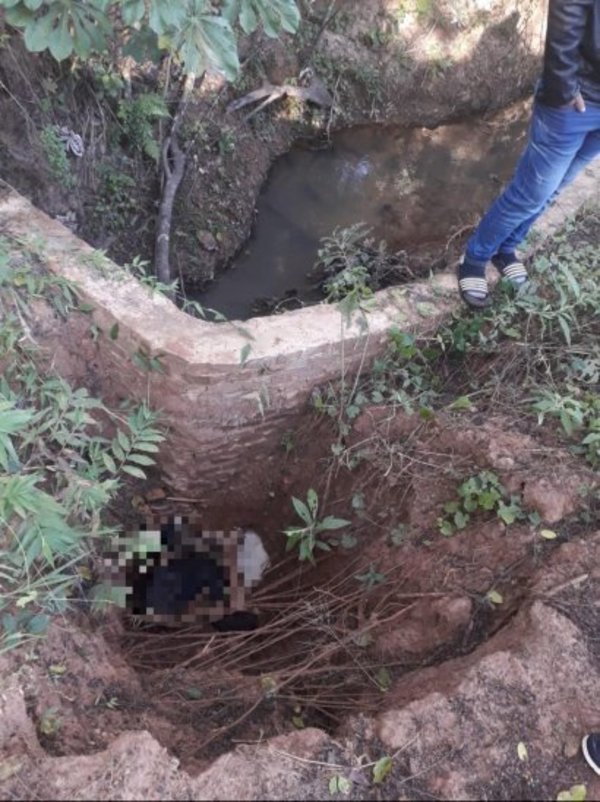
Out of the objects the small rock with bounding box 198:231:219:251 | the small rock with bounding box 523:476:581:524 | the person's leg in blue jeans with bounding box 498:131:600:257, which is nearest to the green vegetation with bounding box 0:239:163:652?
the small rock with bounding box 523:476:581:524

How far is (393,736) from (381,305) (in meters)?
1.82

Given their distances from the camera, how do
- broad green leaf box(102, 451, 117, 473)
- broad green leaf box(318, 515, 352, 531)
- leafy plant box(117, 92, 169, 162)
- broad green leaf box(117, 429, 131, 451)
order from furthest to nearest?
leafy plant box(117, 92, 169, 162) < broad green leaf box(318, 515, 352, 531) < broad green leaf box(117, 429, 131, 451) < broad green leaf box(102, 451, 117, 473)

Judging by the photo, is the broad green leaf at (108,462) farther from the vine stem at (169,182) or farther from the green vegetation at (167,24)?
the vine stem at (169,182)

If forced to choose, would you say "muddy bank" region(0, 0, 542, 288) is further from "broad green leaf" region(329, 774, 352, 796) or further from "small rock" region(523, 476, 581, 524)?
"broad green leaf" region(329, 774, 352, 796)

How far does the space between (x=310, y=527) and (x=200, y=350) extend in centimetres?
88

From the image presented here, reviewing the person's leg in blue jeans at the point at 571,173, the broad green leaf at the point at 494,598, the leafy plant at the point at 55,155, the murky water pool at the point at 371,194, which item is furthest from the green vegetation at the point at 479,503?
the leafy plant at the point at 55,155

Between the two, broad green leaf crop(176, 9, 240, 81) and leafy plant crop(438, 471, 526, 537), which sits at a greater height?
broad green leaf crop(176, 9, 240, 81)

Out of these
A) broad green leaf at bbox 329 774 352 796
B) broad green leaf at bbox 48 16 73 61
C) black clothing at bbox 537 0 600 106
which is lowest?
broad green leaf at bbox 329 774 352 796

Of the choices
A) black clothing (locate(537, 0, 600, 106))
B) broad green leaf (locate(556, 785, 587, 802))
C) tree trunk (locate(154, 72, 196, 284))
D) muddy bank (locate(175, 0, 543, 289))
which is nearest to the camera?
broad green leaf (locate(556, 785, 587, 802))

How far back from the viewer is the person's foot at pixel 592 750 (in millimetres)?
1866

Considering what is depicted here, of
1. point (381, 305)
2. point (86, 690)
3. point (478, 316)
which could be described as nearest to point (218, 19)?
point (381, 305)

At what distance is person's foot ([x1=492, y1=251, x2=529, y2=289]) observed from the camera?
322 cm

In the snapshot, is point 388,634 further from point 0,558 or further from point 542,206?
point 542,206

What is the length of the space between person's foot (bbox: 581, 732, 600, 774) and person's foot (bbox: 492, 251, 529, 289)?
1990mm
